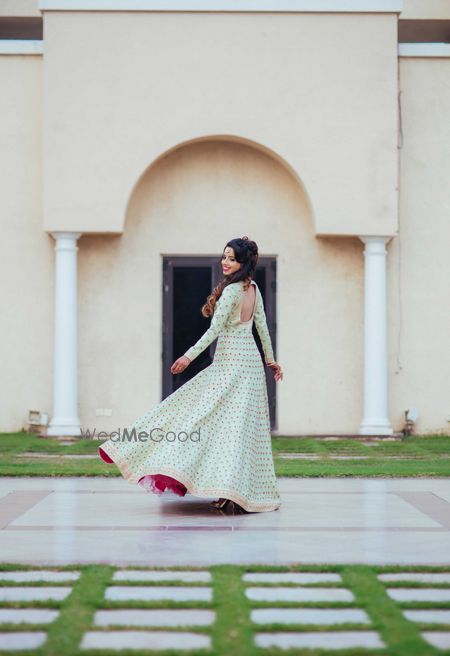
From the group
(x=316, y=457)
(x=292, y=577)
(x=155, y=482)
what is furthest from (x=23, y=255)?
(x=292, y=577)

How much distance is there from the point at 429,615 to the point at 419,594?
0.42 metres

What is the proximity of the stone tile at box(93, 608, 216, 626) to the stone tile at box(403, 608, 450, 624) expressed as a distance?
0.77m

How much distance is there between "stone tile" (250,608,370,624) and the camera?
4746 millimetres

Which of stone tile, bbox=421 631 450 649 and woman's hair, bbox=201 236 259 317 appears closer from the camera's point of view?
stone tile, bbox=421 631 450 649

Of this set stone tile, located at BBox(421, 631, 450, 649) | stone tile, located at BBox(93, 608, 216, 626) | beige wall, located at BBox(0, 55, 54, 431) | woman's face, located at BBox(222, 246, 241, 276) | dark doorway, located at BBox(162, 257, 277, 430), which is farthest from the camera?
dark doorway, located at BBox(162, 257, 277, 430)

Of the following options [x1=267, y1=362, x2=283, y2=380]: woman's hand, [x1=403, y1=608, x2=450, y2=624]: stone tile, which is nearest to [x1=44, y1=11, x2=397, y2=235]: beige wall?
[x1=267, y1=362, x2=283, y2=380]: woman's hand

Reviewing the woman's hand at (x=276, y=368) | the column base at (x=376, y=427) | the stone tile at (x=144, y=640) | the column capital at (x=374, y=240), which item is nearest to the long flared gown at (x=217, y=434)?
the woman's hand at (x=276, y=368)

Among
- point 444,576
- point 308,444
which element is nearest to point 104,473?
point 308,444

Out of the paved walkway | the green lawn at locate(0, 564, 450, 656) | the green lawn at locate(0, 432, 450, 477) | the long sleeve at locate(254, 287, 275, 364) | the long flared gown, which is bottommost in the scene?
the green lawn at locate(0, 432, 450, 477)

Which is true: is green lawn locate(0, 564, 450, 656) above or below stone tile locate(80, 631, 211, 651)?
above

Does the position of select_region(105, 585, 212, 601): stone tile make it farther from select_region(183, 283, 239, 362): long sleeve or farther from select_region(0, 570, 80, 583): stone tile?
select_region(183, 283, 239, 362): long sleeve

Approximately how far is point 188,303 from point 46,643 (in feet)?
40.1

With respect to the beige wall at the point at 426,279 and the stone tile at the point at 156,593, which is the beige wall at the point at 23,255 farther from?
the stone tile at the point at 156,593

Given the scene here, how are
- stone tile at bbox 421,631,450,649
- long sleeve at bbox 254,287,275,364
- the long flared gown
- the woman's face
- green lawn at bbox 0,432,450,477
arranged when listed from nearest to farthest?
stone tile at bbox 421,631,450,649 → the long flared gown → the woman's face → long sleeve at bbox 254,287,275,364 → green lawn at bbox 0,432,450,477
